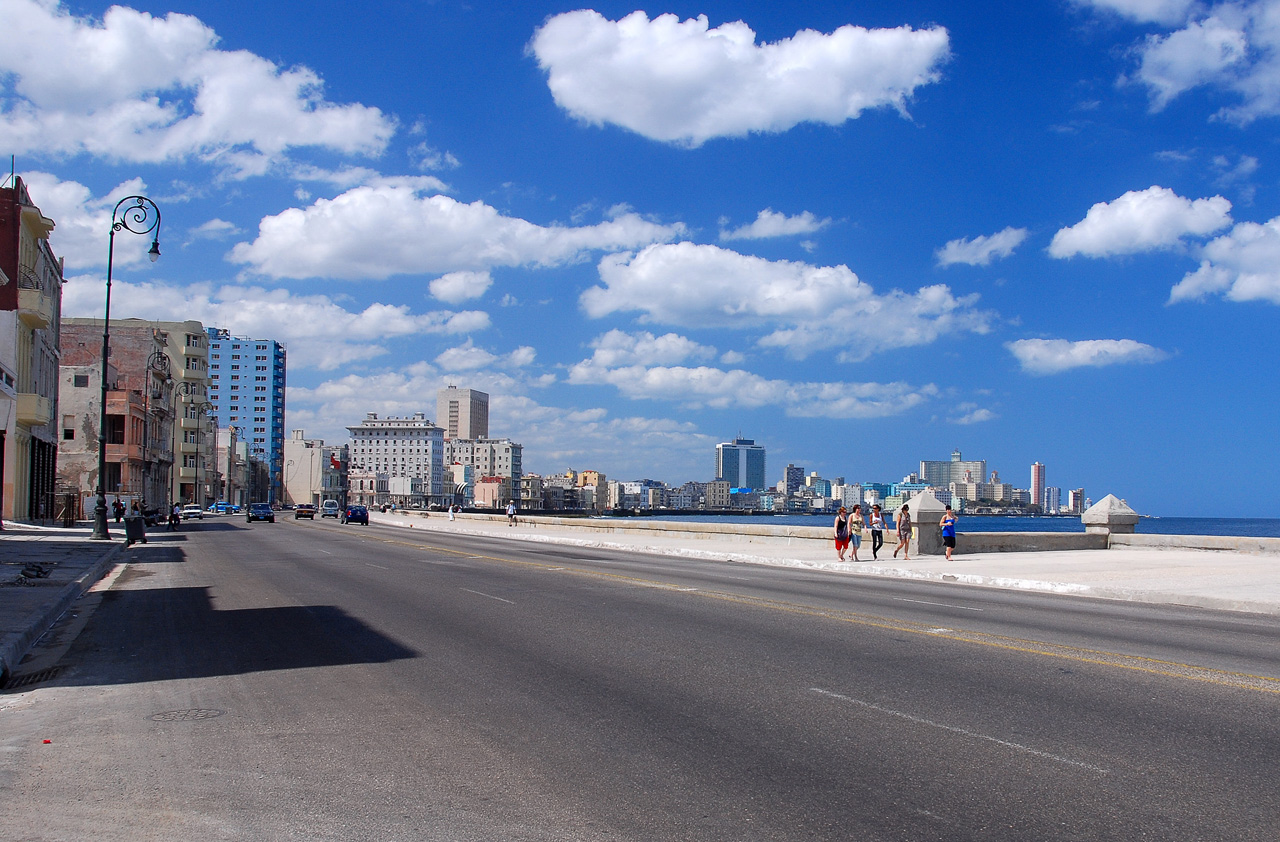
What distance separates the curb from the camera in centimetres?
1000

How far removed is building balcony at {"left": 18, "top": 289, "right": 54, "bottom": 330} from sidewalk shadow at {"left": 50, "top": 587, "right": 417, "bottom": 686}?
117ft

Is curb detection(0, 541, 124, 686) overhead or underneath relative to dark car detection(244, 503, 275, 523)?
overhead

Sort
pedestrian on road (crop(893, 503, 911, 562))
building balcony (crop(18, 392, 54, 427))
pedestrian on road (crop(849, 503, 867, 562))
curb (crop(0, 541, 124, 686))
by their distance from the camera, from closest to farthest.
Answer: curb (crop(0, 541, 124, 686)) < pedestrian on road (crop(849, 503, 867, 562)) < pedestrian on road (crop(893, 503, 911, 562)) < building balcony (crop(18, 392, 54, 427))

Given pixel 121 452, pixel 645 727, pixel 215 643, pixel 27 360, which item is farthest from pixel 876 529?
pixel 121 452

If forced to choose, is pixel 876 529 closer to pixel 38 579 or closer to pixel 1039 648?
pixel 1039 648

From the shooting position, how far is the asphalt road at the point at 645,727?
16.5 ft

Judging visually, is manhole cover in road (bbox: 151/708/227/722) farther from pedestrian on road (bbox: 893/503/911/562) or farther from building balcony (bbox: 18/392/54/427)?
building balcony (bbox: 18/392/54/427)

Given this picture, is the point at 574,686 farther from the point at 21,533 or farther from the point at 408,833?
the point at 21,533

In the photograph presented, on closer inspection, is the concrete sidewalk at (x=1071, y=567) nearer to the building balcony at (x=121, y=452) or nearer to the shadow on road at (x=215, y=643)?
the shadow on road at (x=215, y=643)

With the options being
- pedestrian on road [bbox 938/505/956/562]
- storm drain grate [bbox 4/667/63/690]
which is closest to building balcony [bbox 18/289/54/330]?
storm drain grate [bbox 4/667/63/690]

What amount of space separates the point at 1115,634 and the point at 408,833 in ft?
33.7

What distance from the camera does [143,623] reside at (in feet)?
44.2

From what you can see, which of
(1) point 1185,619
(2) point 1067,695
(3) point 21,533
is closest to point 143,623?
(2) point 1067,695

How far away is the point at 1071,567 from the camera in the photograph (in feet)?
78.8
